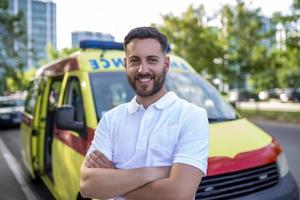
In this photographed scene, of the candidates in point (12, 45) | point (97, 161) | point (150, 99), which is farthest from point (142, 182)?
point (12, 45)

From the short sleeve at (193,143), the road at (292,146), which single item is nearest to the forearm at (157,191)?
the short sleeve at (193,143)

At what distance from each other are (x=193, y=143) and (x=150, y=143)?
21cm

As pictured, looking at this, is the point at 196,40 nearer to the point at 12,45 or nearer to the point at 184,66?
the point at 12,45

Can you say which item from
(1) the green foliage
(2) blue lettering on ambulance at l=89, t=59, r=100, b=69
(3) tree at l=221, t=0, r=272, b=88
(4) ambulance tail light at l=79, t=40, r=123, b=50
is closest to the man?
(2) blue lettering on ambulance at l=89, t=59, r=100, b=69

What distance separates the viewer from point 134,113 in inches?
88.4

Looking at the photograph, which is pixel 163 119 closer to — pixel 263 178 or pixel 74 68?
pixel 263 178

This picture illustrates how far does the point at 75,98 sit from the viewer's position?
4.61 meters

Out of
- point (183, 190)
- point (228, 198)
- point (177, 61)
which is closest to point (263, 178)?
point (228, 198)

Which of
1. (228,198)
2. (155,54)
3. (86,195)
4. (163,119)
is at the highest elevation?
(155,54)

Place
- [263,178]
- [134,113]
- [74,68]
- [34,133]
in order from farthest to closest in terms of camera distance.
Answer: [34,133] → [74,68] → [263,178] → [134,113]

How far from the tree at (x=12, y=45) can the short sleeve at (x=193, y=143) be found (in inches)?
835

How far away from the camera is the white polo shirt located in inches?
83.1

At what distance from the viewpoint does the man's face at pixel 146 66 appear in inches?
85.2

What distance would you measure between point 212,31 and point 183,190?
24949mm
